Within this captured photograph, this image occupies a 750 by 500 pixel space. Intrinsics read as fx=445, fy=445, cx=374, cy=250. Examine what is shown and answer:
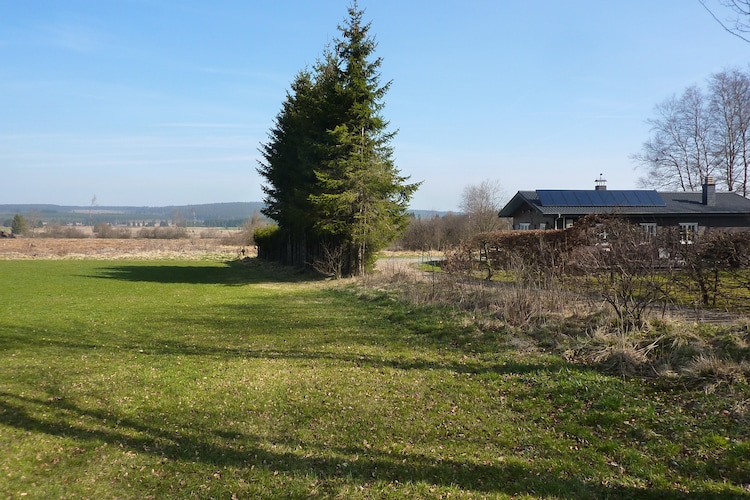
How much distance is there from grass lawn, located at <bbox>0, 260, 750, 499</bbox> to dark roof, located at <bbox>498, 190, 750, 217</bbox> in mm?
19028

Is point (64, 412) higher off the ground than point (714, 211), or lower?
lower

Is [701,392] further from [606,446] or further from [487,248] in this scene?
[487,248]

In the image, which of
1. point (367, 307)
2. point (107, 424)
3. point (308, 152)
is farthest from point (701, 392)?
point (308, 152)

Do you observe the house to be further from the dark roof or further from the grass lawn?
the grass lawn

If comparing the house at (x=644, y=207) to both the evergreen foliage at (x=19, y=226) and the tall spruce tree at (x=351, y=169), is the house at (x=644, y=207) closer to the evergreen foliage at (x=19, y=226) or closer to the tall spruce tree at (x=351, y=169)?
the tall spruce tree at (x=351, y=169)

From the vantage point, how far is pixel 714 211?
2608 centimetres

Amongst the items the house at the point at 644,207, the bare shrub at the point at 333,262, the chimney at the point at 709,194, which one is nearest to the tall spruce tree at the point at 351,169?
the bare shrub at the point at 333,262

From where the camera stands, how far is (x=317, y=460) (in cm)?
441

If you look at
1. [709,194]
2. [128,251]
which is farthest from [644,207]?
[128,251]

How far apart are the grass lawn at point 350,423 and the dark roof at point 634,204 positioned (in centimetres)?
1903

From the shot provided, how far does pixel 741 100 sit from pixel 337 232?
110 ft

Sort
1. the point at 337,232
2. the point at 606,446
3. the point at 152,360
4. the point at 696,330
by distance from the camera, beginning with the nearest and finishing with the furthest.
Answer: the point at 606,446 < the point at 696,330 < the point at 152,360 < the point at 337,232

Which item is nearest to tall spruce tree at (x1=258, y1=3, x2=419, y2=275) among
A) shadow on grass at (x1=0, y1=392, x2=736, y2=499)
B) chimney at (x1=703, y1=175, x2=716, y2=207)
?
shadow on grass at (x1=0, y1=392, x2=736, y2=499)

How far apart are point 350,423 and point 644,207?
26.6 meters
